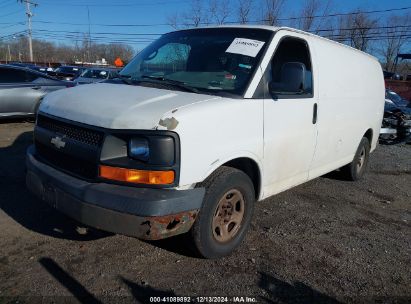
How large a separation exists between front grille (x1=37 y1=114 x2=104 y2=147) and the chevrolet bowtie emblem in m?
0.06

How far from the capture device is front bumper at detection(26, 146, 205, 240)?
285cm

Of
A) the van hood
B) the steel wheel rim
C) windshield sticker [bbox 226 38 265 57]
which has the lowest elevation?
the steel wheel rim

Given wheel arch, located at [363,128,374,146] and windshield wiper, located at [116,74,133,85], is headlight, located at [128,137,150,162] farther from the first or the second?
wheel arch, located at [363,128,374,146]

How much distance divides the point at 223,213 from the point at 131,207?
999 millimetres

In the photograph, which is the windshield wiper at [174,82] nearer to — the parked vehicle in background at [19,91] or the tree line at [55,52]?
the parked vehicle in background at [19,91]

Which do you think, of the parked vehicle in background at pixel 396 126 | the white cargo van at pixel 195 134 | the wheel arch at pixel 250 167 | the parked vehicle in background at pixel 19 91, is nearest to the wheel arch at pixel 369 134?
the white cargo van at pixel 195 134

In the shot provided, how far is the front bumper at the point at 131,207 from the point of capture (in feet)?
9.36

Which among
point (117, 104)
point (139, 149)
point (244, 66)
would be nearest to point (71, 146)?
point (117, 104)

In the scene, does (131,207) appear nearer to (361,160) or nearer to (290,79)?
(290,79)

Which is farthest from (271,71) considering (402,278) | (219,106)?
(402,278)

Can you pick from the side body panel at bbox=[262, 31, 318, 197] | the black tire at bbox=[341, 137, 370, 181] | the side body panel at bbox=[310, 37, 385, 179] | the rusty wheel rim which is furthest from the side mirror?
the black tire at bbox=[341, 137, 370, 181]

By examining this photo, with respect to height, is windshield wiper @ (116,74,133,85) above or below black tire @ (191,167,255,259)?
above

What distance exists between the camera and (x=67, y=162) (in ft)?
10.9

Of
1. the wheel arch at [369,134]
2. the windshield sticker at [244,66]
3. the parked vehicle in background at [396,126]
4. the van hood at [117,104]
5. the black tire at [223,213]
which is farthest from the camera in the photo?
the parked vehicle in background at [396,126]
